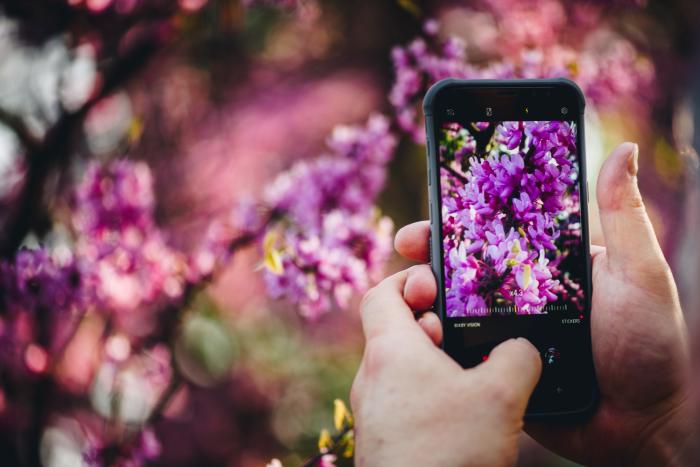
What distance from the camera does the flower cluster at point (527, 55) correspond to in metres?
1.44

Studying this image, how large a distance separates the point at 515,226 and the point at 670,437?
466mm

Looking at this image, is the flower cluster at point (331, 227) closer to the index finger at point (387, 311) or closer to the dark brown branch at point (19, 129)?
the index finger at point (387, 311)

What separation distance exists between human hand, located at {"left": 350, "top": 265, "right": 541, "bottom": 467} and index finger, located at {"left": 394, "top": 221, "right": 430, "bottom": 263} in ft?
0.74

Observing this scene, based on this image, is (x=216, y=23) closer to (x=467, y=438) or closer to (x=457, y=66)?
(x=457, y=66)

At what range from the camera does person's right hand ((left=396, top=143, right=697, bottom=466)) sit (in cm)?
96

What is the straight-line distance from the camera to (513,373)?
0.79 m

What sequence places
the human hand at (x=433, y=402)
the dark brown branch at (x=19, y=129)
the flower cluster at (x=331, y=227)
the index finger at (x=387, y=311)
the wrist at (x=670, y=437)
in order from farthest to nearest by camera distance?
the dark brown branch at (x=19, y=129), the flower cluster at (x=331, y=227), the wrist at (x=670, y=437), the index finger at (x=387, y=311), the human hand at (x=433, y=402)

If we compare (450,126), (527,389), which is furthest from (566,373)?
(450,126)

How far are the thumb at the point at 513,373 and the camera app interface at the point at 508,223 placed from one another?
128 mm

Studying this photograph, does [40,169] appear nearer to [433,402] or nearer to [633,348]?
[433,402]

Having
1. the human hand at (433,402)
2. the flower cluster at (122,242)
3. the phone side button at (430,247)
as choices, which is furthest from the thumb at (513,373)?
the flower cluster at (122,242)

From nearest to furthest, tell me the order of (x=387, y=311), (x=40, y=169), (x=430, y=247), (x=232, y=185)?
(x=387, y=311), (x=430, y=247), (x=40, y=169), (x=232, y=185)

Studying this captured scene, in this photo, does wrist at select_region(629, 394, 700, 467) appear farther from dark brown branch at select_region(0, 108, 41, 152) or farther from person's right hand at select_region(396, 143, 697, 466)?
dark brown branch at select_region(0, 108, 41, 152)

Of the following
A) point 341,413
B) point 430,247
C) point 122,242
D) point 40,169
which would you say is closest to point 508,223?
point 430,247
